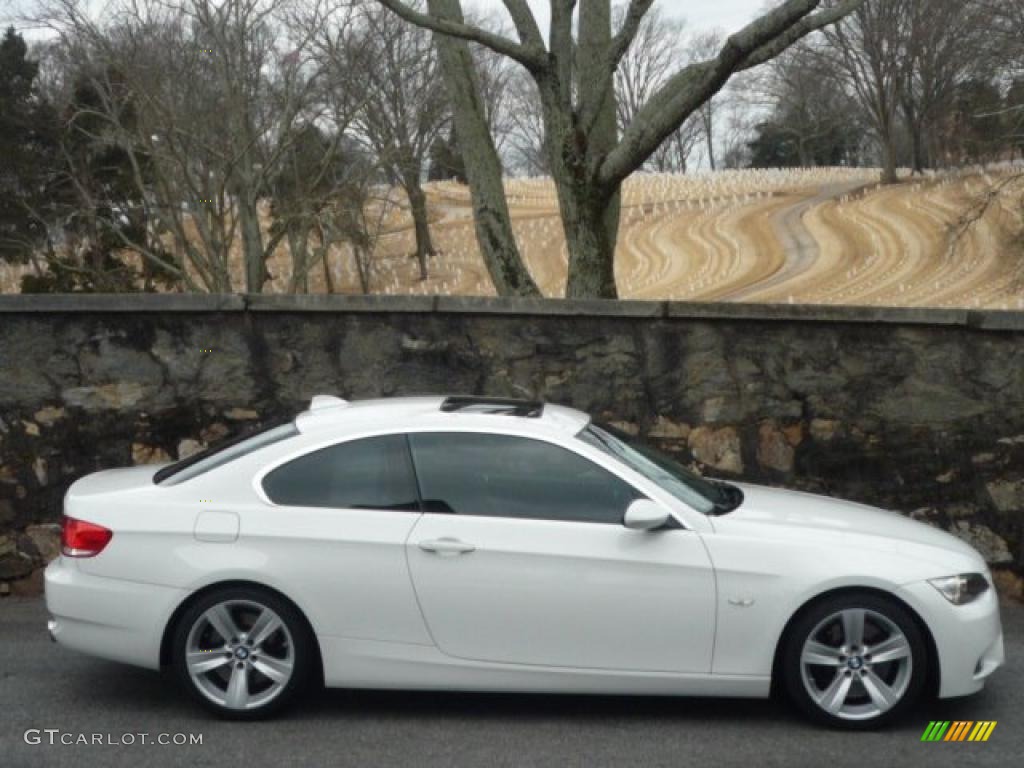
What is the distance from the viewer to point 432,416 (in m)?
5.66

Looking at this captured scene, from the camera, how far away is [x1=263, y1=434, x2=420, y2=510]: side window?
540 cm

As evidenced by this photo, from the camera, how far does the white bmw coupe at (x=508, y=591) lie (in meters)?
5.18

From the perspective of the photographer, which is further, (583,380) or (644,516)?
(583,380)

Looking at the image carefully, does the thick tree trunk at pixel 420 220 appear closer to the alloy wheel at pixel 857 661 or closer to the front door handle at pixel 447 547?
the front door handle at pixel 447 547

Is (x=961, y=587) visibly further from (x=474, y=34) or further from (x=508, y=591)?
(x=474, y=34)

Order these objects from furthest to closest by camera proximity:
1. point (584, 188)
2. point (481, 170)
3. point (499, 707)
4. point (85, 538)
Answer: point (481, 170) → point (584, 188) → point (499, 707) → point (85, 538)

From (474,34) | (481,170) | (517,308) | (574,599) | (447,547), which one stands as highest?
(474,34)

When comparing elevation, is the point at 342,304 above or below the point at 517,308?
Result: above

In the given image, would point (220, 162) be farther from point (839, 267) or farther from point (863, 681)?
point (863, 681)

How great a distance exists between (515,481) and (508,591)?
0.49 metres

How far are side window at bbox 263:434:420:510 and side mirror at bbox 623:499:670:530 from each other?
0.90 metres

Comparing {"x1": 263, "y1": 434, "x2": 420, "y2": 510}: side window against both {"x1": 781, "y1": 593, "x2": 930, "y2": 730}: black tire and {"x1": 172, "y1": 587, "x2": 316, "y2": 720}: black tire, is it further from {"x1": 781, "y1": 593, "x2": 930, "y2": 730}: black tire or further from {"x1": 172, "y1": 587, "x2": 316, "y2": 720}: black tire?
{"x1": 781, "y1": 593, "x2": 930, "y2": 730}: black tire

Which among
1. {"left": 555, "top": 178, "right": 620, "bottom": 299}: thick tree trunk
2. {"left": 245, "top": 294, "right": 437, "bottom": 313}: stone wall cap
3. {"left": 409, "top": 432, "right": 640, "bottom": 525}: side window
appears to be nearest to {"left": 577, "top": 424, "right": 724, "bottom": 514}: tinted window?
{"left": 409, "top": 432, "right": 640, "bottom": 525}: side window

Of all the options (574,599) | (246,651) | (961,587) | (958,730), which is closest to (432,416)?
(574,599)
